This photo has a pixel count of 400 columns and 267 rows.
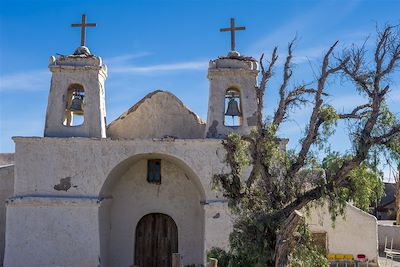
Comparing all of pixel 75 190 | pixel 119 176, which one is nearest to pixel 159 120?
pixel 119 176

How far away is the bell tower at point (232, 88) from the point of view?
12859mm

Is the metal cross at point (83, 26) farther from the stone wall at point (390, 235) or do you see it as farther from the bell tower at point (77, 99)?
the stone wall at point (390, 235)

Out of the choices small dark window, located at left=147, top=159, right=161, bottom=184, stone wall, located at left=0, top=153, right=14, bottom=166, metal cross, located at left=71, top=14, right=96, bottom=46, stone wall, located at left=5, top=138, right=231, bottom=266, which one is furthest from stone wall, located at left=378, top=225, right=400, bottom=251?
stone wall, located at left=0, top=153, right=14, bottom=166

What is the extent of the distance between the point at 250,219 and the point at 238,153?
1.18 m

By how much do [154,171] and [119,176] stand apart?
95 cm

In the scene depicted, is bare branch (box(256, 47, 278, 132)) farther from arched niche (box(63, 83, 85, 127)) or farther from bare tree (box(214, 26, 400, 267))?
arched niche (box(63, 83, 85, 127))

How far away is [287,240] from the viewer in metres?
7.93

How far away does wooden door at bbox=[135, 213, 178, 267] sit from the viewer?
1373 cm

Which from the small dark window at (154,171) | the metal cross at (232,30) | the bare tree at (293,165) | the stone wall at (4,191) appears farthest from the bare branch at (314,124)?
the stone wall at (4,191)

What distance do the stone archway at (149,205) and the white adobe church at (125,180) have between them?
1.1 inches

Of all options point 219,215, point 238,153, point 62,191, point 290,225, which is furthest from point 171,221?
point 290,225

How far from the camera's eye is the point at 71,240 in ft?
39.8

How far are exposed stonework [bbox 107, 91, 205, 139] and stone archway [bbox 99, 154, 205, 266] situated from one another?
0.83 m

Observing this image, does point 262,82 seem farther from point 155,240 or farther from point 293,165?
point 155,240
